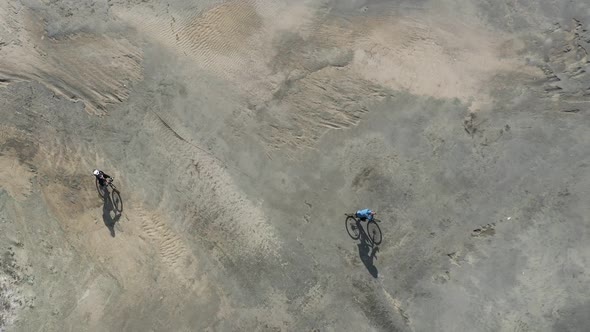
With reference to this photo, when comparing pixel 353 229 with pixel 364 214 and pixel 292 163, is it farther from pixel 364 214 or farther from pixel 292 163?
pixel 292 163

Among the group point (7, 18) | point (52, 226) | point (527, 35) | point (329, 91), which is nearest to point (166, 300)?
point (52, 226)

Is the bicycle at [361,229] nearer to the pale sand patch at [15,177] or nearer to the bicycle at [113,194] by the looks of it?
the bicycle at [113,194]

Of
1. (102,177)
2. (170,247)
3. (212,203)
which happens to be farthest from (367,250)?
(102,177)

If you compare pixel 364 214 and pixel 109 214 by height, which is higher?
pixel 364 214

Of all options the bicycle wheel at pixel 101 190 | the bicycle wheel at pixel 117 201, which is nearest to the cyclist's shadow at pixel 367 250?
the bicycle wheel at pixel 117 201

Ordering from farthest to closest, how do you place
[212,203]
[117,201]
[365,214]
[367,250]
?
[117,201] → [212,203] → [367,250] → [365,214]

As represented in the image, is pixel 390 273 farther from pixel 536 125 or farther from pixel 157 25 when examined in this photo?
pixel 157 25

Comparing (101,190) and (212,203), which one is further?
(101,190)
